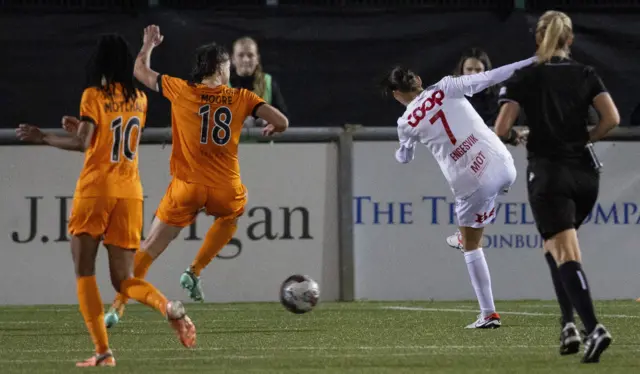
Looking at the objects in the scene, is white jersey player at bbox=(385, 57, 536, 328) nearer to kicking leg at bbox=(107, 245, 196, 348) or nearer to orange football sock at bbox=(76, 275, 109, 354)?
kicking leg at bbox=(107, 245, 196, 348)

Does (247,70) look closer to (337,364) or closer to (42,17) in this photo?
(42,17)

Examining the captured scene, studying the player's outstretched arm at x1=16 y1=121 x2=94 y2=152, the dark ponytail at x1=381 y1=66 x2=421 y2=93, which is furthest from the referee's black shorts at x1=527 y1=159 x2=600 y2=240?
the dark ponytail at x1=381 y1=66 x2=421 y2=93

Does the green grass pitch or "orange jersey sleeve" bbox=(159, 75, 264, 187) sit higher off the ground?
"orange jersey sleeve" bbox=(159, 75, 264, 187)

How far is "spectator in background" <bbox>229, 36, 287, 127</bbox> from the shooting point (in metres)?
13.1

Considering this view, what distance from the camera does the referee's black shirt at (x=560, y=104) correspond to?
26.3 feet

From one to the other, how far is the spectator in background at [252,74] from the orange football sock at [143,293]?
192 inches

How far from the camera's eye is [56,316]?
1209 centimetres

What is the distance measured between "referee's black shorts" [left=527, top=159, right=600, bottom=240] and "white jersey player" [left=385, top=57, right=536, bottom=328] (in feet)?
8.71

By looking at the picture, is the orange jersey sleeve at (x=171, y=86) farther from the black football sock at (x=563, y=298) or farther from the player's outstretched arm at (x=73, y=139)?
the black football sock at (x=563, y=298)

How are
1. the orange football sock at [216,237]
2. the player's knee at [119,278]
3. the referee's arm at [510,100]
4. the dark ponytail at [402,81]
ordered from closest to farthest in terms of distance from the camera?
the referee's arm at [510,100]
the player's knee at [119,278]
the dark ponytail at [402,81]
the orange football sock at [216,237]

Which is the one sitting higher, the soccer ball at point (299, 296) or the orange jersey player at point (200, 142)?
the orange jersey player at point (200, 142)

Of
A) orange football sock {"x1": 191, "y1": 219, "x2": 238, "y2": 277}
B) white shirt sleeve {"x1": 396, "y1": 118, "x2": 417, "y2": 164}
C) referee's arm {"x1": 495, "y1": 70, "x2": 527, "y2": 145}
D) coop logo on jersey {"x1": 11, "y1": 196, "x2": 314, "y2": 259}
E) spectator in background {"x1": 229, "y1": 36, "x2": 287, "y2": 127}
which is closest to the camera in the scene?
referee's arm {"x1": 495, "y1": 70, "x2": 527, "y2": 145}

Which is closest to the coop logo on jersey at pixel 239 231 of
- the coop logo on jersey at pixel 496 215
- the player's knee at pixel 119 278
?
the coop logo on jersey at pixel 496 215

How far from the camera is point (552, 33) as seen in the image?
802cm
